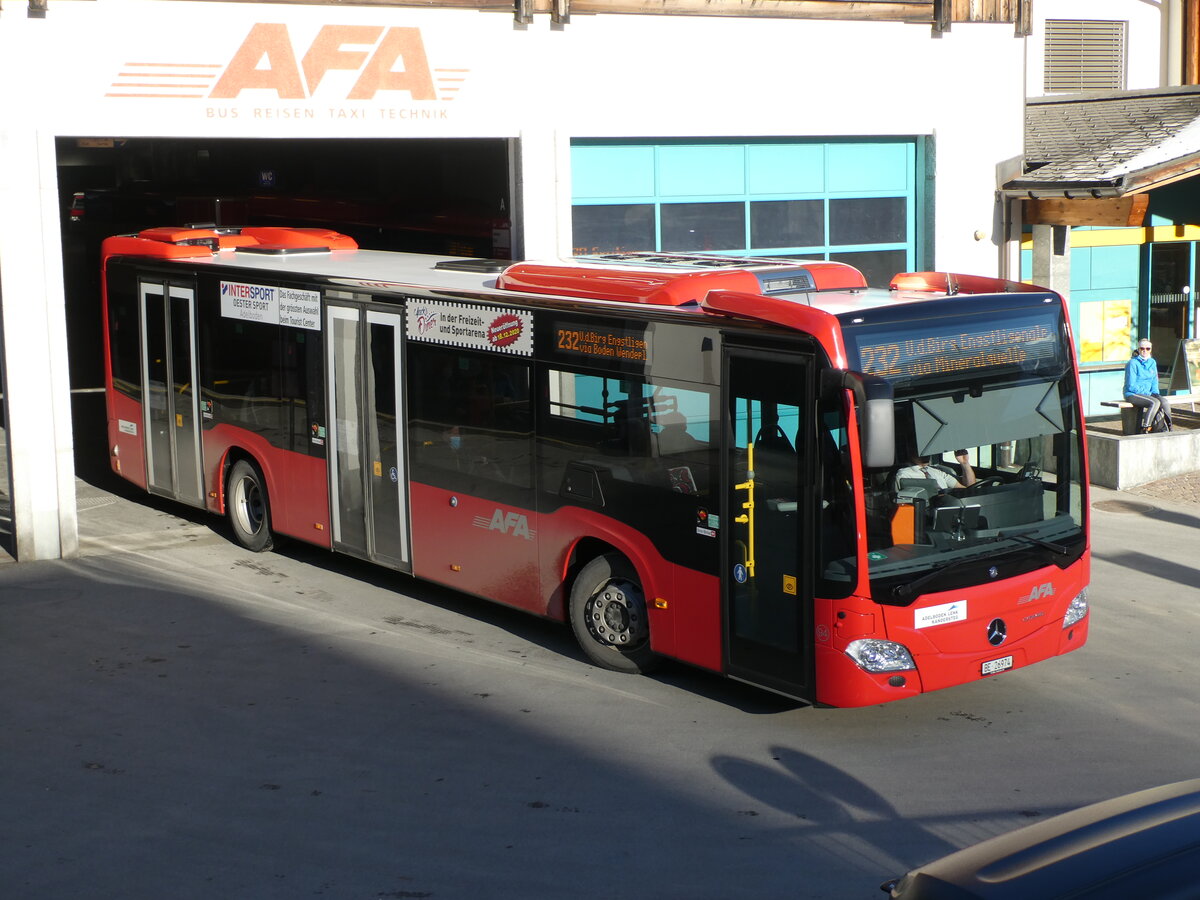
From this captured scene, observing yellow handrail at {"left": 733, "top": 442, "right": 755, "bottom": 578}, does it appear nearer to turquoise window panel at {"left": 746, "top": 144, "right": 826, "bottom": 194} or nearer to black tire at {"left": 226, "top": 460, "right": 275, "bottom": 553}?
black tire at {"left": 226, "top": 460, "right": 275, "bottom": 553}

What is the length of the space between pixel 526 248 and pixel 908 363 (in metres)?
7.49

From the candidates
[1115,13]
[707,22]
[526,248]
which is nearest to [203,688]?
[526,248]

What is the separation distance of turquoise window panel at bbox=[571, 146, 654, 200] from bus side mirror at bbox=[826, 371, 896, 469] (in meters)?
8.00

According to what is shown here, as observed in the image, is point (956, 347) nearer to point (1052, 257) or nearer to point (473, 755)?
point (473, 755)

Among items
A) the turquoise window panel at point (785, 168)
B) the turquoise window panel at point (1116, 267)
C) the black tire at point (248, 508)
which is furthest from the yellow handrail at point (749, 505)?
the turquoise window panel at point (1116, 267)

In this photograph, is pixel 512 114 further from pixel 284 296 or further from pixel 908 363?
pixel 908 363

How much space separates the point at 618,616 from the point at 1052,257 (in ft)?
35.3

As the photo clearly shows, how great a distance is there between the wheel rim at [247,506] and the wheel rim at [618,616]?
15.5 ft

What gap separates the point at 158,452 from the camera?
14.7 meters

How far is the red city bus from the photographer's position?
27.1 feet

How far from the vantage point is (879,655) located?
8.30m

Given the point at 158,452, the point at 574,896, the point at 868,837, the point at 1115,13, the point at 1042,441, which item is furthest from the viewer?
the point at 1115,13

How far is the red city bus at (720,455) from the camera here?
827cm

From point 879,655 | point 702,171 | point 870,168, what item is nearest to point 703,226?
point 702,171
